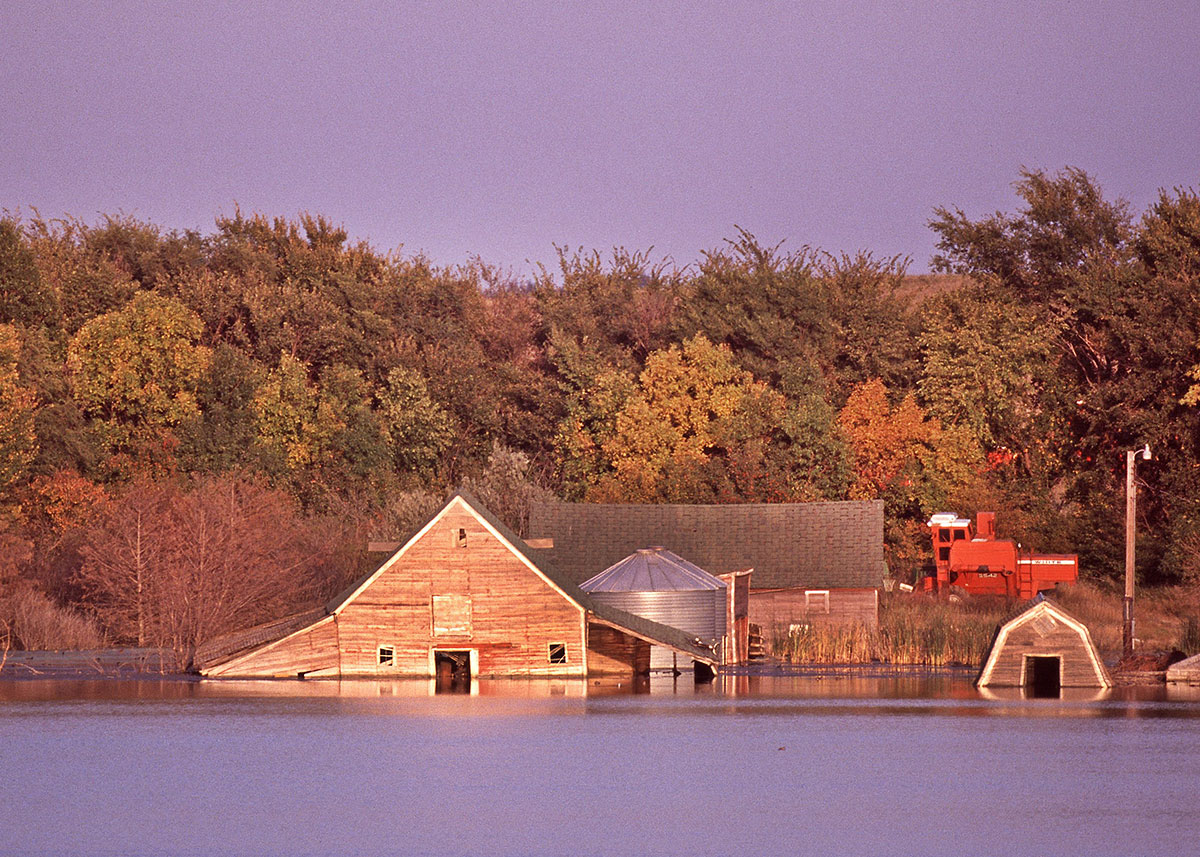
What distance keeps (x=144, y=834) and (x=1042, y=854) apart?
46.7 feet

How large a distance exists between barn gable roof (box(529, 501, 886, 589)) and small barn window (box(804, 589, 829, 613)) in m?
0.38

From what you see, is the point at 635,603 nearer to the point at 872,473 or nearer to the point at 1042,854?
the point at 872,473

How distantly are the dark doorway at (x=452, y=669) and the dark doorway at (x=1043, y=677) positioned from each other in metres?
15.7

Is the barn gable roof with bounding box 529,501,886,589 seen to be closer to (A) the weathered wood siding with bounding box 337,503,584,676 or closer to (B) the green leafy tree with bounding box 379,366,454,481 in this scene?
(A) the weathered wood siding with bounding box 337,503,584,676

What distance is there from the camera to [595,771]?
38344 mm

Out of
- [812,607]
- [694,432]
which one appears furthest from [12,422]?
[812,607]

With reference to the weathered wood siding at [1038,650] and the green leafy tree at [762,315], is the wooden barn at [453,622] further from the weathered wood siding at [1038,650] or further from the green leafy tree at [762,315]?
the green leafy tree at [762,315]

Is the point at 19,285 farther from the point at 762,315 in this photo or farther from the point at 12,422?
the point at 762,315

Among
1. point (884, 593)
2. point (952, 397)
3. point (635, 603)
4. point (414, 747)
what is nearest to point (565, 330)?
point (952, 397)

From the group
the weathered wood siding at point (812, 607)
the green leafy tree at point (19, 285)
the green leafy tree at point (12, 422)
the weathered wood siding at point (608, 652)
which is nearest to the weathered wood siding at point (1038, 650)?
the weathered wood siding at point (812, 607)

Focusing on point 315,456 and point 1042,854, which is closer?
point 1042,854

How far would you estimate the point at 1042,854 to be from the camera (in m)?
29.4

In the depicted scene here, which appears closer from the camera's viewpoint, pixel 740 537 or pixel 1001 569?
pixel 740 537

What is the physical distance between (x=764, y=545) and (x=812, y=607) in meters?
2.67
